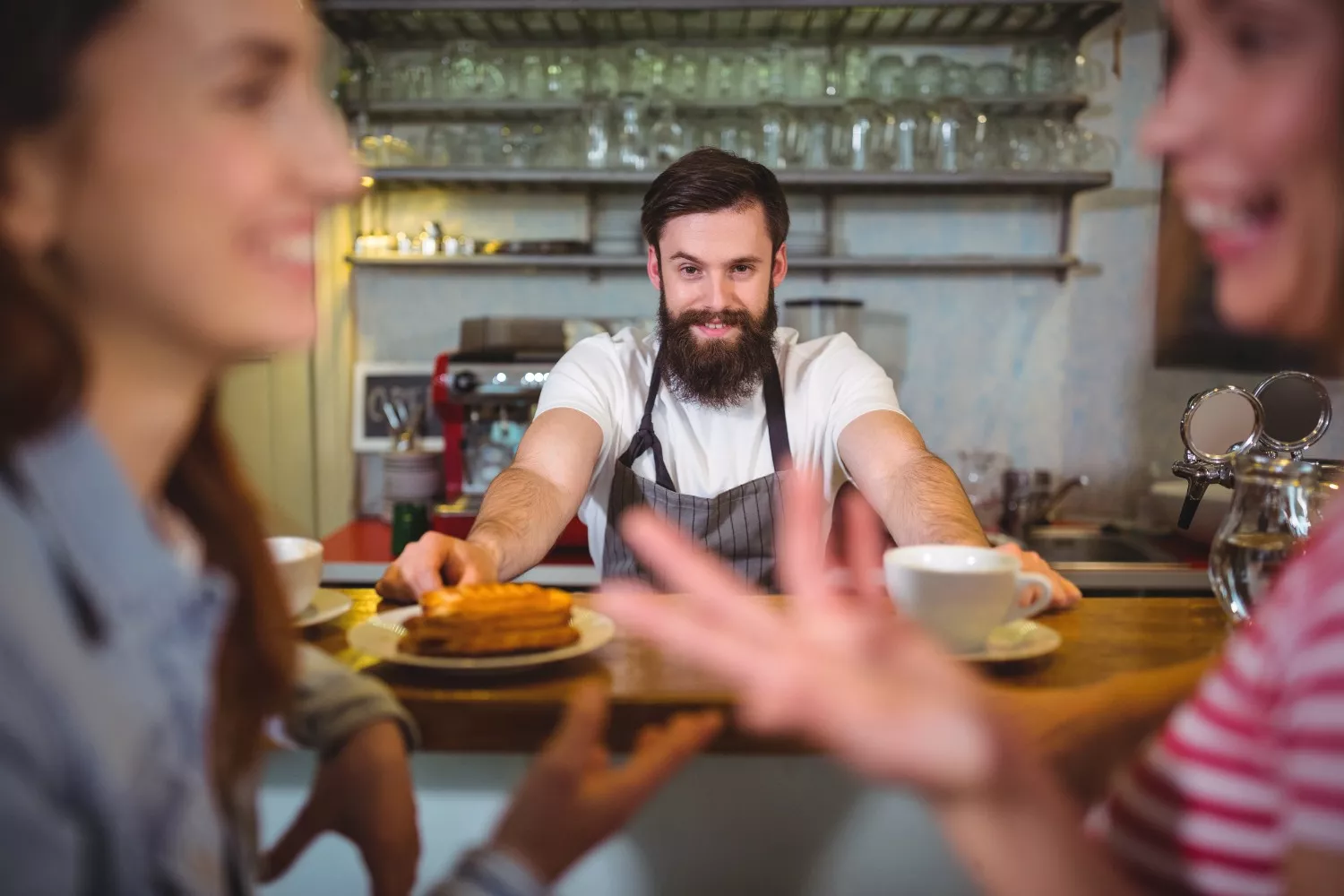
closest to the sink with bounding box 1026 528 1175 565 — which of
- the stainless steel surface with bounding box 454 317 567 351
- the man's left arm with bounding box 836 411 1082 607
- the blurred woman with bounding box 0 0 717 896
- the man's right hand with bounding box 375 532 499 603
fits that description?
the man's left arm with bounding box 836 411 1082 607

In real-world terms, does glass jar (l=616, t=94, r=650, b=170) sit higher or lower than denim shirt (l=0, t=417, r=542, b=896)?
higher

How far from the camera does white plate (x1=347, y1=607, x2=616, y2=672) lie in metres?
0.84

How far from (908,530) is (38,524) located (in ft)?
3.94

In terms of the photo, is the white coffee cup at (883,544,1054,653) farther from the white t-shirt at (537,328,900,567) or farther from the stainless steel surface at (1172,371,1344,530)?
the white t-shirt at (537,328,900,567)

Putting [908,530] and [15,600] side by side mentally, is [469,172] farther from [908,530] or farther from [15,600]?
[15,600]

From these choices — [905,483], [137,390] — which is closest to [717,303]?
[905,483]

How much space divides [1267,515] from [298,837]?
80cm

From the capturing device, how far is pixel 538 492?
1.57 m

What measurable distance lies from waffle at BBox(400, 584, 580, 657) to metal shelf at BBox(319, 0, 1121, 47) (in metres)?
2.03

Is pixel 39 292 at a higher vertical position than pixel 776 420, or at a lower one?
higher

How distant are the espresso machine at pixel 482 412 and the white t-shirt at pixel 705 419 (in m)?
0.59

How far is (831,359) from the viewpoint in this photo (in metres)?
1.90

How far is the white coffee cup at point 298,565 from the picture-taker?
94 centimetres

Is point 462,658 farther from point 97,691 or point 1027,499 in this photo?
point 1027,499
